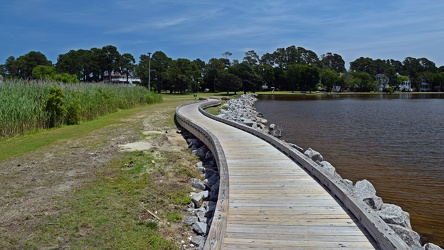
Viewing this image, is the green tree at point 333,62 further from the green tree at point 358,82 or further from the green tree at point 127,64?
the green tree at point 127,64

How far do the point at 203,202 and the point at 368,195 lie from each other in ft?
10.6

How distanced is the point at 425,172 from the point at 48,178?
1075 centimetres

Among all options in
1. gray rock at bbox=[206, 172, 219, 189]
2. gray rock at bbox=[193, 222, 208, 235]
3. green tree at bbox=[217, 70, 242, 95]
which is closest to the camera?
gray rock at bbox=[193, 222, 208, 235]

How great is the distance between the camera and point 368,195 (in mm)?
6484

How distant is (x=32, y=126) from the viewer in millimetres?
14469

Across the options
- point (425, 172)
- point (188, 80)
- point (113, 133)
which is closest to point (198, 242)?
point (425, 172)

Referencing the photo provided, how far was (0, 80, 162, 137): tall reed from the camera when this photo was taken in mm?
13227

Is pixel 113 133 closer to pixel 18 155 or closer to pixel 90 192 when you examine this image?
pixel 18 155

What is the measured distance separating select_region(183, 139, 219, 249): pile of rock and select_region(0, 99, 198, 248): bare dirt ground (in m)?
2.25

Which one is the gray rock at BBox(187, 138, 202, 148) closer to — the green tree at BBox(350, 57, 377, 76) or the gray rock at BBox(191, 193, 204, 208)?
the gray rock at BBox(191, 193, 204, 208)

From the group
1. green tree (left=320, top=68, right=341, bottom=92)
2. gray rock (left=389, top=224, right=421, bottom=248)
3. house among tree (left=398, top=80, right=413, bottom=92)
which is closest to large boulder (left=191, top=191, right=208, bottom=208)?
gray rock (left=389, top=224, right=421, bottom=248)

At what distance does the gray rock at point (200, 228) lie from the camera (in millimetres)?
5315

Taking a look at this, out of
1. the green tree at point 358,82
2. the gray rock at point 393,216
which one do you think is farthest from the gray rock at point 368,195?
the green tree at point 358,82

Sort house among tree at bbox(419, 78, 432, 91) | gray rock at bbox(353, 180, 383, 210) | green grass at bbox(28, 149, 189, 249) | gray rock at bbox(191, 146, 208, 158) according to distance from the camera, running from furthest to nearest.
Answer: house among tree at bbox(419, 78, 432, 91), gray rock at bbox(191, 146, 208, 158), gray rock at bbox(353, 180, 383, 210), green grass at bbox(28, 149, 189, 249)
